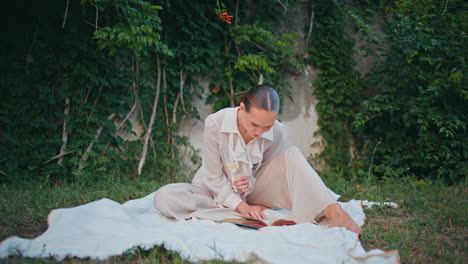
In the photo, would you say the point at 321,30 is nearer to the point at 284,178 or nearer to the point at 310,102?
the point at 310,102

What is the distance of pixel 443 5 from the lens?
494 cm

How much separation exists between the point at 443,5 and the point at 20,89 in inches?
209

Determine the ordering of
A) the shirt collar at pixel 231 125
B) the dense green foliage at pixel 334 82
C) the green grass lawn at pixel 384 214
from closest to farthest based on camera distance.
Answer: the green grass lawn at pixel 384 214 → the shirt collar at pixel 231 125 → the dense green foliage at pixel 334 82

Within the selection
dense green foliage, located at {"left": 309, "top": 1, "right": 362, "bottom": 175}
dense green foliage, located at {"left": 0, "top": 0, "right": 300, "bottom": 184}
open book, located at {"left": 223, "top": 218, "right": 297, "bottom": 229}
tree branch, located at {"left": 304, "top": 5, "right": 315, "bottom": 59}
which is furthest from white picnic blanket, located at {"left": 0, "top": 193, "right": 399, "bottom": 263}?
tree branch, located at {"left": 304, "top": 5, "right": 315, "bottom": 59}

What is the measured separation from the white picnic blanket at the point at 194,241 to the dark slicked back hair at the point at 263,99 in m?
0.79

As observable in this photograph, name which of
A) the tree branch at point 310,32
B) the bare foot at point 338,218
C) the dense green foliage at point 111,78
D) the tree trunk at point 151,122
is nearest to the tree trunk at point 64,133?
the dense green foliage at point 111,78

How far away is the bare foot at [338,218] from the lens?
7.86ft

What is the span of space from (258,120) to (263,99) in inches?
5.7

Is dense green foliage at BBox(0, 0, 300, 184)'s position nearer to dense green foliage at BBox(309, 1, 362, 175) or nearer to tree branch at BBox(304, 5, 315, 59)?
tree branch at BBox(304, 5, 315, 59)

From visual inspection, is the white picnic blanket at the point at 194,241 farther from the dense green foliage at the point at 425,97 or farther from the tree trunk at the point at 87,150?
the dense green foliage at the point at 425,97

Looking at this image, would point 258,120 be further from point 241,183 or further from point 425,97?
point 425,97

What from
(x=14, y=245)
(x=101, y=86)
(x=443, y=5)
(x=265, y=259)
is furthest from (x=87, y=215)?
(x=443, y=5)

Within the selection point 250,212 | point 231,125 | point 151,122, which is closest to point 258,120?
point 231,125

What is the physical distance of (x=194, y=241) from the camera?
217cm
